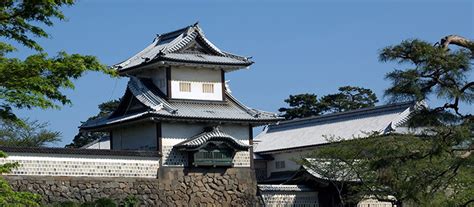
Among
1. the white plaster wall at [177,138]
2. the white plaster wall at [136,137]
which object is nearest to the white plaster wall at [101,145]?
the white plaster wall at [136,137]

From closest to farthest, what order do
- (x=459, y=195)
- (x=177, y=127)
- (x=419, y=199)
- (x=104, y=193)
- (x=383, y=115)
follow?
(x=419, y=199), (x=459, y=195), (x=104, y=193), (x=177, y=127), (x=383, y=115)

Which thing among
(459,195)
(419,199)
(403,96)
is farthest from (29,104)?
(459,195)

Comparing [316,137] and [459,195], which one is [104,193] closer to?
[459,195]

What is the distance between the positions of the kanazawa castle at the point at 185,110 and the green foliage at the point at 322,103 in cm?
2567

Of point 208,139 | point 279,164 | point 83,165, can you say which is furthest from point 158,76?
point 279,164

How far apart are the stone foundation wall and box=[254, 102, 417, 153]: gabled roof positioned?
256 inches

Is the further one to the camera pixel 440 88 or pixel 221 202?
pixel 221 202

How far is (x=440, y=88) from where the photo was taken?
1412 cm

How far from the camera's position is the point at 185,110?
3122 cm

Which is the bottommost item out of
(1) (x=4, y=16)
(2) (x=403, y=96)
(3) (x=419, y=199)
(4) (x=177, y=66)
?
(3) (x=419, y=199)

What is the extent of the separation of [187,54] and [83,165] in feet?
21.2

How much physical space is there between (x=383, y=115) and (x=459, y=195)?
1512 cm

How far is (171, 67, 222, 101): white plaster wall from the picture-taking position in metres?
32.0

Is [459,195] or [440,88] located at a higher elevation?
[440,88]
